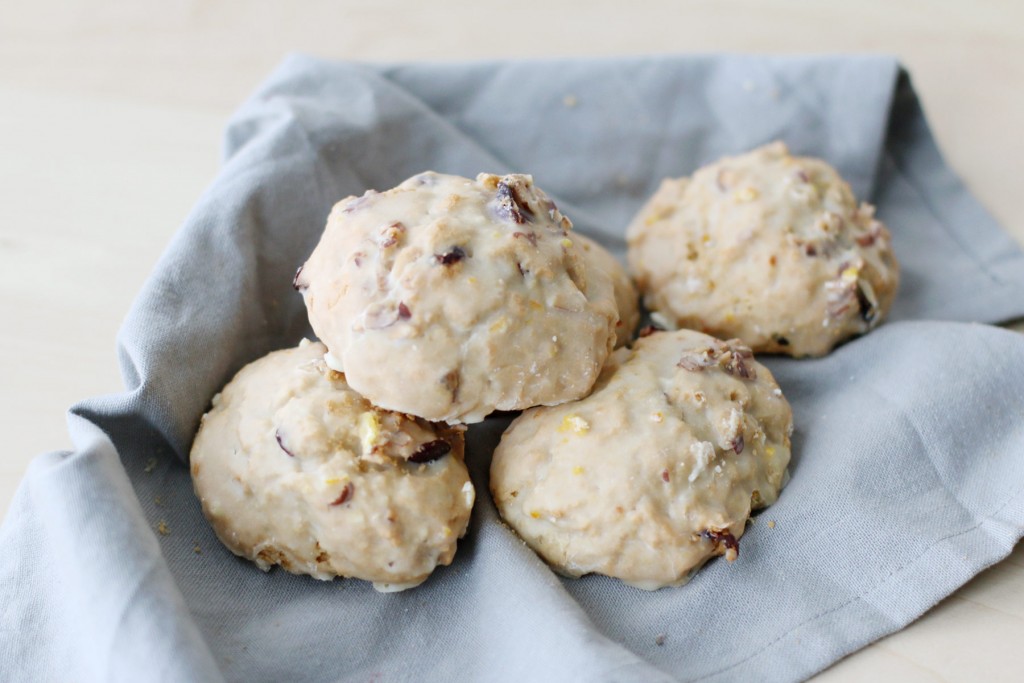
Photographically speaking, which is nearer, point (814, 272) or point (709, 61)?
point (814, 272)

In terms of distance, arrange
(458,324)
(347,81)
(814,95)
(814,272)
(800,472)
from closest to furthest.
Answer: (458,324)
(800,472)
(814,272)
(347,81)
(814,95)

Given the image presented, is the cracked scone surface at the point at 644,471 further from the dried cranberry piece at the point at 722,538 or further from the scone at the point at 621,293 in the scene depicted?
the scone at the point at 621,293

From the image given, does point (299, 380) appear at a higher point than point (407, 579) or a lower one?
higher

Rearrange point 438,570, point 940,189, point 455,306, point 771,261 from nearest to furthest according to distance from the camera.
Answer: point 455,306
point 438,570
point 771,261
point 940,189

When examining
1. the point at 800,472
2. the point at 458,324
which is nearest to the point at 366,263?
the point at 458,324

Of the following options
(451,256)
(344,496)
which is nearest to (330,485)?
(344,496)

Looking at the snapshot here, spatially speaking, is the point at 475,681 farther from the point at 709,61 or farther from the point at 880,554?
the point at 709,61

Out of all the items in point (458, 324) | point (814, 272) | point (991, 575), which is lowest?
point (991, 575)

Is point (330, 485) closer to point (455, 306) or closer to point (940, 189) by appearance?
point (455, 306)

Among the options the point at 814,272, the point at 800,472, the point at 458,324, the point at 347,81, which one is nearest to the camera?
the point at 458,324
